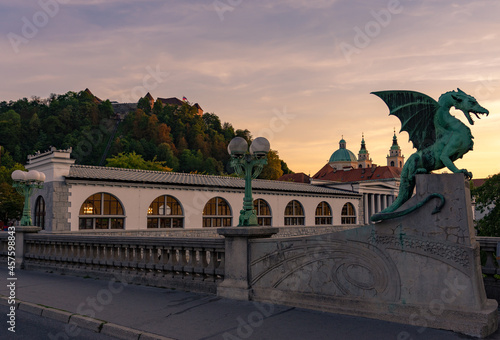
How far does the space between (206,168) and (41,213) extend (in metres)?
83.7

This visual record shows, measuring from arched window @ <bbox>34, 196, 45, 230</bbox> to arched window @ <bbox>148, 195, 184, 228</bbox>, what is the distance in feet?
23.0

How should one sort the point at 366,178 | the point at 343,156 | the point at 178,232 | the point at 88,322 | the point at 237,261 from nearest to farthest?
the point at 88,322
the point at 237,261
the point at 178,232
the point at 366,178
the point at 343,156

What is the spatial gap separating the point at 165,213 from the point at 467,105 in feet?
86.3

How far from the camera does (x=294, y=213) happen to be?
4091 cm

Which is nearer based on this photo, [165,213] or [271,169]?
[165,213]

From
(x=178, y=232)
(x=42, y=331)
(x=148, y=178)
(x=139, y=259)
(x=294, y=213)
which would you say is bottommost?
(x=42, y=331)

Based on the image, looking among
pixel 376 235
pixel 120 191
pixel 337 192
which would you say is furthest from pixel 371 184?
pixel 376 235

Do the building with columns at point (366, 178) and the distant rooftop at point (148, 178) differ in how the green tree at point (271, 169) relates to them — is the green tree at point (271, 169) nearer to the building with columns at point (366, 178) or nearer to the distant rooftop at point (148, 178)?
the building with columns at point (366, 178)

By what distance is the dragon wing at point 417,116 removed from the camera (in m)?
7.26

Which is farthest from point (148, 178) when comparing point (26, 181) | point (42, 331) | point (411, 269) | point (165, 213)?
point (411, 269)

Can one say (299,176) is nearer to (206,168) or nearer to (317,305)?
(206,168)

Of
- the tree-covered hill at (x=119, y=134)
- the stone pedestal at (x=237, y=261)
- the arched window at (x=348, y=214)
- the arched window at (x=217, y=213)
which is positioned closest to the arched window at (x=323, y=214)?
the arched window at (x=348, y=214)

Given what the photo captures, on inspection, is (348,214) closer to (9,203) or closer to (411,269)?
(9,203)

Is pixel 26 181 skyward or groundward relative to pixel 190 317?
skyward
